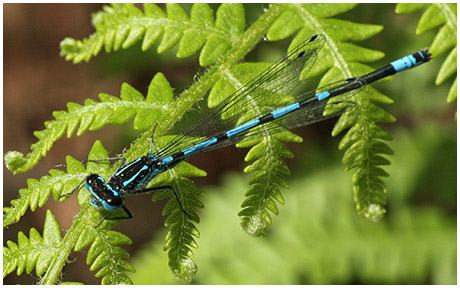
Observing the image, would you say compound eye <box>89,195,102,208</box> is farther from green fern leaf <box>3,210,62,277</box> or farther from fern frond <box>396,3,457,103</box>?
fern frond <box>396,3,457,103</box>

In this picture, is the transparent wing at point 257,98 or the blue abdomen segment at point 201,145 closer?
the transparent wing at point 257,98

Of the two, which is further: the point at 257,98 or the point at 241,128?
the point at 241,128

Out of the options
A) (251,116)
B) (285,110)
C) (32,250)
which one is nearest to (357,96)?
(285,110)

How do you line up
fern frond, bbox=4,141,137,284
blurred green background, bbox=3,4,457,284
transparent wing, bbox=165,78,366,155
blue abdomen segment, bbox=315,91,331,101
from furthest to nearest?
blurred green background, bbox=3,4,457,284 → blue abdomen segment, bbox=315,91,331,101 → transparent wing, bbox=165,78,366,155 → fern frond, bbox=4,141,137,284

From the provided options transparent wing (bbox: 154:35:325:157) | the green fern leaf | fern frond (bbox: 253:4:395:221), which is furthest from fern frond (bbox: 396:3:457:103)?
the green fern leaf

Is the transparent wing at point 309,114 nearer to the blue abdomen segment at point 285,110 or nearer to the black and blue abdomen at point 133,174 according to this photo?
the blue abdomen segment at point 285,110

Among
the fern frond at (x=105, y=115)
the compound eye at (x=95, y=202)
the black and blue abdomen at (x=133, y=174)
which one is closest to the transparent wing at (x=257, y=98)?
the black and blue abdomen at (x=133, y=174)

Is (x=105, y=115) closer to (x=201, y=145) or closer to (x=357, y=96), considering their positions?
(x=201, y=145)

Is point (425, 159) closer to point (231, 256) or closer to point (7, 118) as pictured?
point (231, 256)

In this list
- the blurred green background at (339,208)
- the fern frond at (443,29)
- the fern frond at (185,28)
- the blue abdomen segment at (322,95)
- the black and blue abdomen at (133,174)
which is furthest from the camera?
the blurred green background at (339,208)
